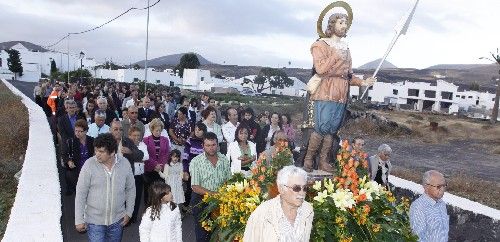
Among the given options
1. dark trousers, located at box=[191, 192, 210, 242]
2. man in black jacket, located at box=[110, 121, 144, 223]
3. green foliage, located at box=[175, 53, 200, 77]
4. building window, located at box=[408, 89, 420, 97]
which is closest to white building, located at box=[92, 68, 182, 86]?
green foliage, located at box=[175, 53, 200, 77]

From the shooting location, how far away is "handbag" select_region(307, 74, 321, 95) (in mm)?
5027

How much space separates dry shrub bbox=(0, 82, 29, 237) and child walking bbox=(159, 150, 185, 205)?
7.89ft

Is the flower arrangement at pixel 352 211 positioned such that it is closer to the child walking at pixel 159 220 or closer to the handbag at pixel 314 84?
the handbag at pixel 314 84

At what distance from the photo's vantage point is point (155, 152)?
23.6ft

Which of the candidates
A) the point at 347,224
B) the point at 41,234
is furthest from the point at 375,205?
the point at 41,234

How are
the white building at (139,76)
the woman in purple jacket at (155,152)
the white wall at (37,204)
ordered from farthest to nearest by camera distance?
the white building at (139,76)
the woman in purple jacket at (155,152)
the white wall at (37,204)

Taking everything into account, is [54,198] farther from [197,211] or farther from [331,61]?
[331,61]

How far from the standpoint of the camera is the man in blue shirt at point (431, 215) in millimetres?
4719

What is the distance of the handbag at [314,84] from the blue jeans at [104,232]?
2318 millimetres

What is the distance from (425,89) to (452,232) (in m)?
84.1

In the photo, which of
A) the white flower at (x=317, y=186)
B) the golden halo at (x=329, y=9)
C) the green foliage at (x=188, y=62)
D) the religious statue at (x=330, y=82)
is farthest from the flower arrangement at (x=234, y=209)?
the green foliage at (x=188, y=62)

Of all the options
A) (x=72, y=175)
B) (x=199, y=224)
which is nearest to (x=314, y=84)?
(x=199, y=224)

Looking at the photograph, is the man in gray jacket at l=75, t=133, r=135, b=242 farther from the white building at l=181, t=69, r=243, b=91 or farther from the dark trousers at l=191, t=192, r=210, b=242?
the white building at l=181, t=69, r=243, b=91

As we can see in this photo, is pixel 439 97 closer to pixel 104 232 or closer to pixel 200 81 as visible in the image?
pixel 200 81
